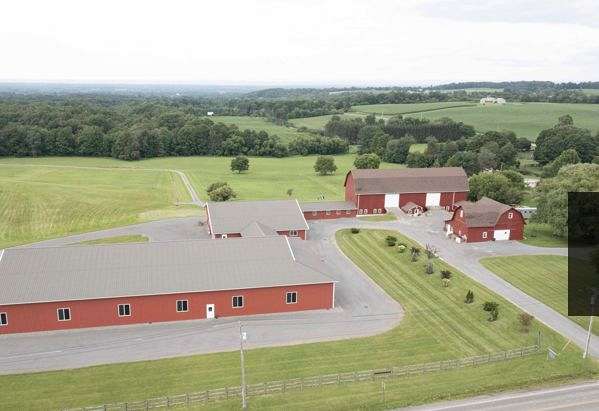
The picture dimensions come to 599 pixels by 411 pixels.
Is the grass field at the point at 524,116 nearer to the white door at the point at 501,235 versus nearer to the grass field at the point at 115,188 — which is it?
the grass field at the point at 115,188

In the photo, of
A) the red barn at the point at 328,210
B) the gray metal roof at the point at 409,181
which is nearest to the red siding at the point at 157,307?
the red barn at the point at 328,210

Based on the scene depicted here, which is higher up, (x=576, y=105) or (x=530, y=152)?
(x=576, y=105)

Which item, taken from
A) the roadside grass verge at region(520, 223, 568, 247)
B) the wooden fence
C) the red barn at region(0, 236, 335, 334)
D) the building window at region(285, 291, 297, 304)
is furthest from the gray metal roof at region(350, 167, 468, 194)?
the wooden fence

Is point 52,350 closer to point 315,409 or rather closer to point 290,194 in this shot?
point 315,409

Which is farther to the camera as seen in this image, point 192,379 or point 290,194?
point 290,194

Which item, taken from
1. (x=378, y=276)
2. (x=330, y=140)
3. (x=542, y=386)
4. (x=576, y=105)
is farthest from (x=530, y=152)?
(x=542, y=386)

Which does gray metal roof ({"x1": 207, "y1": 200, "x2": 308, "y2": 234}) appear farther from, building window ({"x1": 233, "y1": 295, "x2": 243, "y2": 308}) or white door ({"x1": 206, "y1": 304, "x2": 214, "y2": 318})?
white door ({"x1": 206, "y1": 304, "x2": 214, "y2": 318})

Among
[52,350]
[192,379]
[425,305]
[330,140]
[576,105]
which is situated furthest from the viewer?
[576,105]

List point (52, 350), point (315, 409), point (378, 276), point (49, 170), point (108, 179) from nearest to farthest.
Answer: point (315, 409) < point (52, 350) < point (378, 276) < point (108, 179) < point (49, 170)
